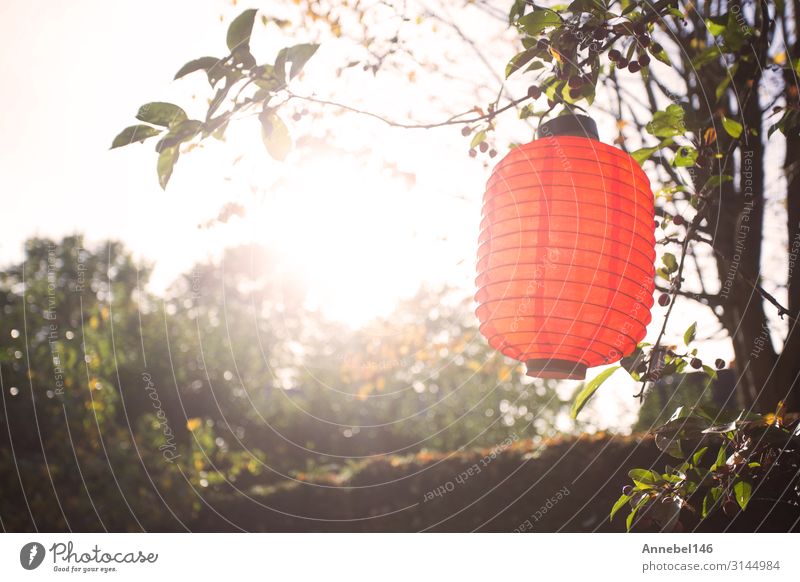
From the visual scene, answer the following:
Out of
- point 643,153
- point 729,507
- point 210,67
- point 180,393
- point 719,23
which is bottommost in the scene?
point 180,393

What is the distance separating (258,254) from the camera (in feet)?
58.3

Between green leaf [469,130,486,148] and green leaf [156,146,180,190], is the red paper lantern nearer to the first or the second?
green leaf [469,130,486,148]

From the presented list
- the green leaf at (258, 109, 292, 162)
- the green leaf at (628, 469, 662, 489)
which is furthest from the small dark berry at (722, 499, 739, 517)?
the green leaf at (258, 109, 292, 162)

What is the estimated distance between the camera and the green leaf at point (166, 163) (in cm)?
99

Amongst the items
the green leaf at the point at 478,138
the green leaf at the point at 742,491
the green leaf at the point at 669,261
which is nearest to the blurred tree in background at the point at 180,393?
the green leaf at the point at 478,138

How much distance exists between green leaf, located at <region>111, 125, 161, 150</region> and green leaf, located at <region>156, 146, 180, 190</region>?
3 cm

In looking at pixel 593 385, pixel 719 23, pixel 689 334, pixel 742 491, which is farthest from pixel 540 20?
pixel 742 491

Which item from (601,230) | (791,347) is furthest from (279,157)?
(791,347)

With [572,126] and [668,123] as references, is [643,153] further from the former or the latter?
[572,126]

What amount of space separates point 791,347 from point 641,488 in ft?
3.32

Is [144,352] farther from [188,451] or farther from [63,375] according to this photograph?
[63,375]

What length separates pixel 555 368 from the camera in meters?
1.13

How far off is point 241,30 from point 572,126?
634 millimetres

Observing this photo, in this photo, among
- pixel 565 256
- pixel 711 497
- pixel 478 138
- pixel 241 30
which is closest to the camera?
pixel 241 30
